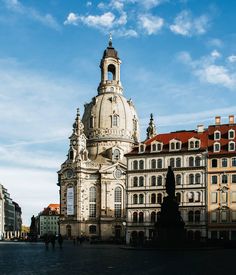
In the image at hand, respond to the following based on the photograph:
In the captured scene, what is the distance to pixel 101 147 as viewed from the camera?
5674 inches

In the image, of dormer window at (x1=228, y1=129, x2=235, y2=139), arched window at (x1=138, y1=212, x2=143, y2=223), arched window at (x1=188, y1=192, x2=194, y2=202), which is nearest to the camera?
dormer window at (x1=228, y1=129, x2=235, y2=139)

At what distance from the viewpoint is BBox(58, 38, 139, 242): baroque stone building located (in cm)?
13325

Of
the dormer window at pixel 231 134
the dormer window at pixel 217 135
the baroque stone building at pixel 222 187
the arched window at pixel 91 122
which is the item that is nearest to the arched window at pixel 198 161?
the baroque stone building at pixel 222 187

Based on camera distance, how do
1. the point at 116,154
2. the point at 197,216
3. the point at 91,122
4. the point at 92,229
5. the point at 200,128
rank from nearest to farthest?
the point at 197,216 < the point at 200,128 < the point at 92,229 < the point at 116,154 < the point at 91,122

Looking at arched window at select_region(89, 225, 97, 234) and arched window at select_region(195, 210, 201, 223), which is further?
arched window at select_region(89, 225, 97, 234)

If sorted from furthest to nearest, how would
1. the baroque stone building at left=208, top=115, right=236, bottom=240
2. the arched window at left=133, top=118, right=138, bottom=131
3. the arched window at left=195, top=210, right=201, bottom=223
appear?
the arched window at left=133, top=118, right=138, bottom=131 → the arched window at left=195, top=210, right=201, bottom=223 → the baroque stone building at left=208, top=115, right=236, bottom=240

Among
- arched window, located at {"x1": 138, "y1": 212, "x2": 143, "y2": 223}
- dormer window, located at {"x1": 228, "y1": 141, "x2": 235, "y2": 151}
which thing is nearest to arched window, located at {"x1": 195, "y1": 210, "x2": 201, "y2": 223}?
arched window, located at {"x1": 138, "y1": 212, "x2": 143, "y2": 223}

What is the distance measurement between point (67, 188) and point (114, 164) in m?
12.5

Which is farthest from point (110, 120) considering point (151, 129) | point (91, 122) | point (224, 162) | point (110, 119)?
point (224, 162)

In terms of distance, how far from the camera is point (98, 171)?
13575 cm

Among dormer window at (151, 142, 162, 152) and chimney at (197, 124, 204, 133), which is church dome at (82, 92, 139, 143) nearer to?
dormer window at (151, 142, 162, 152)

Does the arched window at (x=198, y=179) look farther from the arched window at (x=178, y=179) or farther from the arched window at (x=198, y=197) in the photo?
the arched window at (x=178, y=179)

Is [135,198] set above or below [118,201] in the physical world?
above

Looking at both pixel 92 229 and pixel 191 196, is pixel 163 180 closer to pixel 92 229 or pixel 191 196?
pixel 191 196
